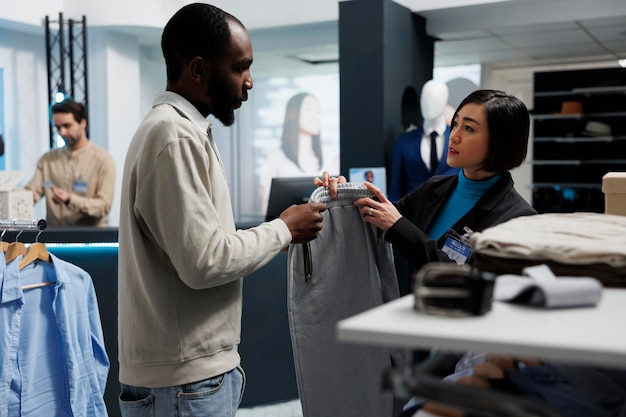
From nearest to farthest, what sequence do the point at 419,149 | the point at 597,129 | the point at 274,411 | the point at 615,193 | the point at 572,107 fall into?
1. the point at 615,193
2. the point at 274,411
3. the point at 419,149
4. the point at 597,129
5. the point at 572,107

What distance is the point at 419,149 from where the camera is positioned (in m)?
6.18

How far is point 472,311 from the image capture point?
926mm

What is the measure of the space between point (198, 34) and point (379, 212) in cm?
69

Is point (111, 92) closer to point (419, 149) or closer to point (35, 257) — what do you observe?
point (419, 149)

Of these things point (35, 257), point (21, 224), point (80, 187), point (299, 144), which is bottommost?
point (35, 257)

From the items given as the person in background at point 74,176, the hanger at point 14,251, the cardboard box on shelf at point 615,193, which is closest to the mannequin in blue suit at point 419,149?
the person in background at point 74,176

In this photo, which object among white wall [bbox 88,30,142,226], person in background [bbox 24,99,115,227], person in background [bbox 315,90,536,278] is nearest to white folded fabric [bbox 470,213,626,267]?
person in background [bbox 315,90,536,278]

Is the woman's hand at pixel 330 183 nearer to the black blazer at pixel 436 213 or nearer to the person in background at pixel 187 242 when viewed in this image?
the black blazer at pixel 436 213

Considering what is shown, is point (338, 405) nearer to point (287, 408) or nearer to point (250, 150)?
point (287, 408)

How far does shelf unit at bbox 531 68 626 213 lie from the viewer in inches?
377

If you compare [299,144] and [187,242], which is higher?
[299,144]

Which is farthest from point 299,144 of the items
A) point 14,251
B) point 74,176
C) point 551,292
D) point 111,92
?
point 551,292

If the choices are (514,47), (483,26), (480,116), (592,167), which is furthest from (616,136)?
(480,116)

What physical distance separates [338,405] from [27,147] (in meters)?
7.74
